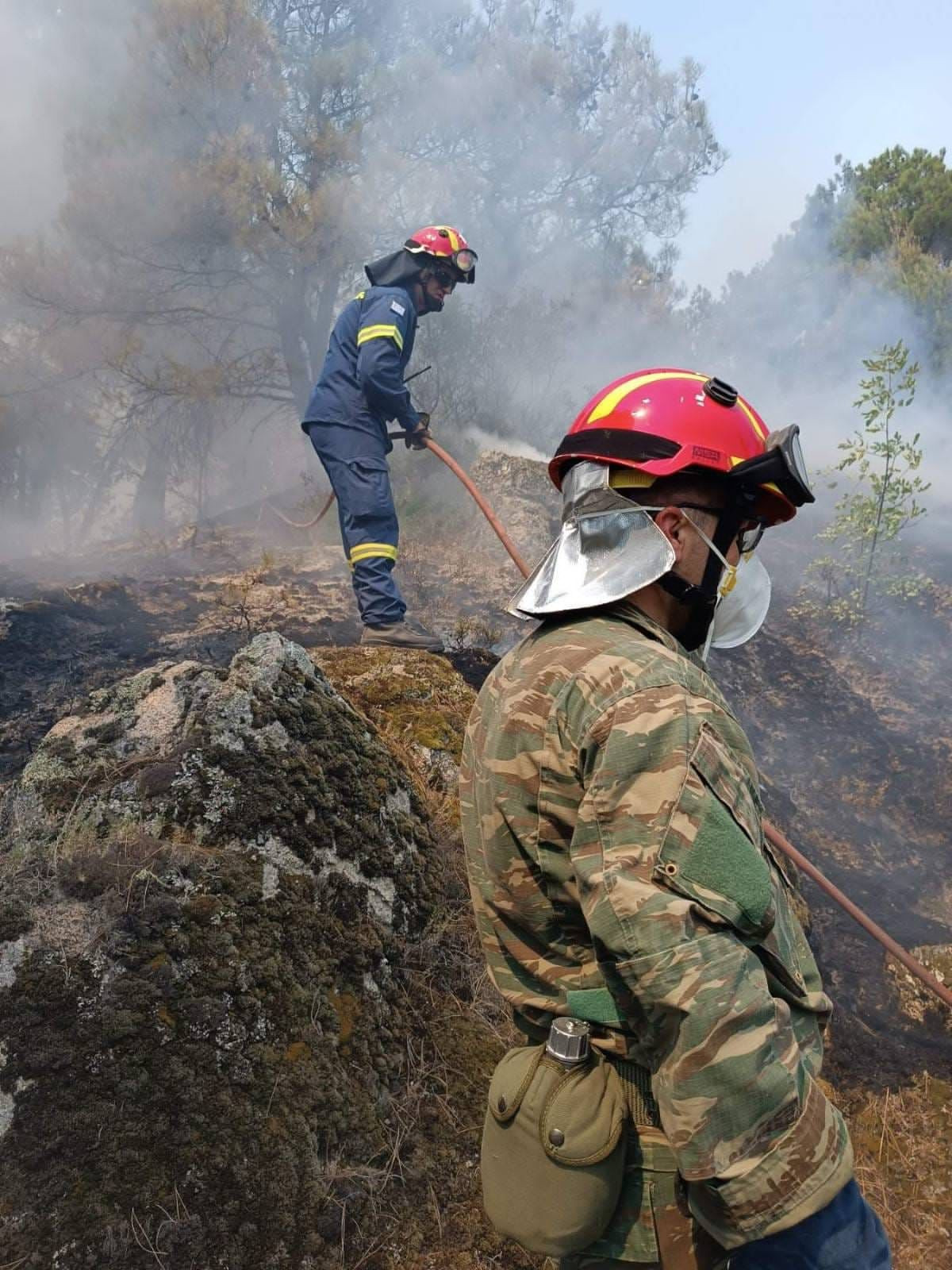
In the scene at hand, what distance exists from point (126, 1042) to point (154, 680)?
52.4 inches

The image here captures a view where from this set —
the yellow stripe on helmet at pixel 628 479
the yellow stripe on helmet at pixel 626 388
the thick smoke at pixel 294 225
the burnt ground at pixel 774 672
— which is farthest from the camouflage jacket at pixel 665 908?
the thick smoke at pixel 294 225

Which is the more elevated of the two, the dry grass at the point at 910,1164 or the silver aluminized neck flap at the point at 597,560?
the silver aluminized neck flap at the point at 597,560

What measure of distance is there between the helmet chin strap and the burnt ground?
227 centimetres

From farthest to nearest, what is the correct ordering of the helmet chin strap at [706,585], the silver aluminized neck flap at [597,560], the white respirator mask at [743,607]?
the white respirator mask at [743,607] → the helmet chin strap at [706,585] → the silver aluminized neck flap at [597,560]

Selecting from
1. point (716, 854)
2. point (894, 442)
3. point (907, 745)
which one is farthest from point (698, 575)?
point (894, 442)

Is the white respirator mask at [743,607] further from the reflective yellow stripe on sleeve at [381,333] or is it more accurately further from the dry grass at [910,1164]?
the reflective yellow stripe on sleeve at [381,333]

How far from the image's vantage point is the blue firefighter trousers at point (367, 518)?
4453mm

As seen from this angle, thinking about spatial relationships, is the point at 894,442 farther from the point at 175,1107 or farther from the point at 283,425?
the point at 283,425

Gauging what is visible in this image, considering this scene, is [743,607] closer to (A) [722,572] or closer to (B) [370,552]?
(A) [722,572]

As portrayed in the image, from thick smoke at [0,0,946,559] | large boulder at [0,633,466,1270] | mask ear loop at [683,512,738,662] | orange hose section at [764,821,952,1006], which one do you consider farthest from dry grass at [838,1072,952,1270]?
thick smoke at [0,0,946,559]

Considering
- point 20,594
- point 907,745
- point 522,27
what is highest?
point 522,27

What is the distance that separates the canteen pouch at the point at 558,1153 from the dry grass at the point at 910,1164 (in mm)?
1777

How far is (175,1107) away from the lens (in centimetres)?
162

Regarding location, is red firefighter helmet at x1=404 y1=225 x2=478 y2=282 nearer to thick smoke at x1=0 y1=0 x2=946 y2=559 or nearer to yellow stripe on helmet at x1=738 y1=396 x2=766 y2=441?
yellow stripe on helmet at x1=738 y1=396 x2=766 y2=441
